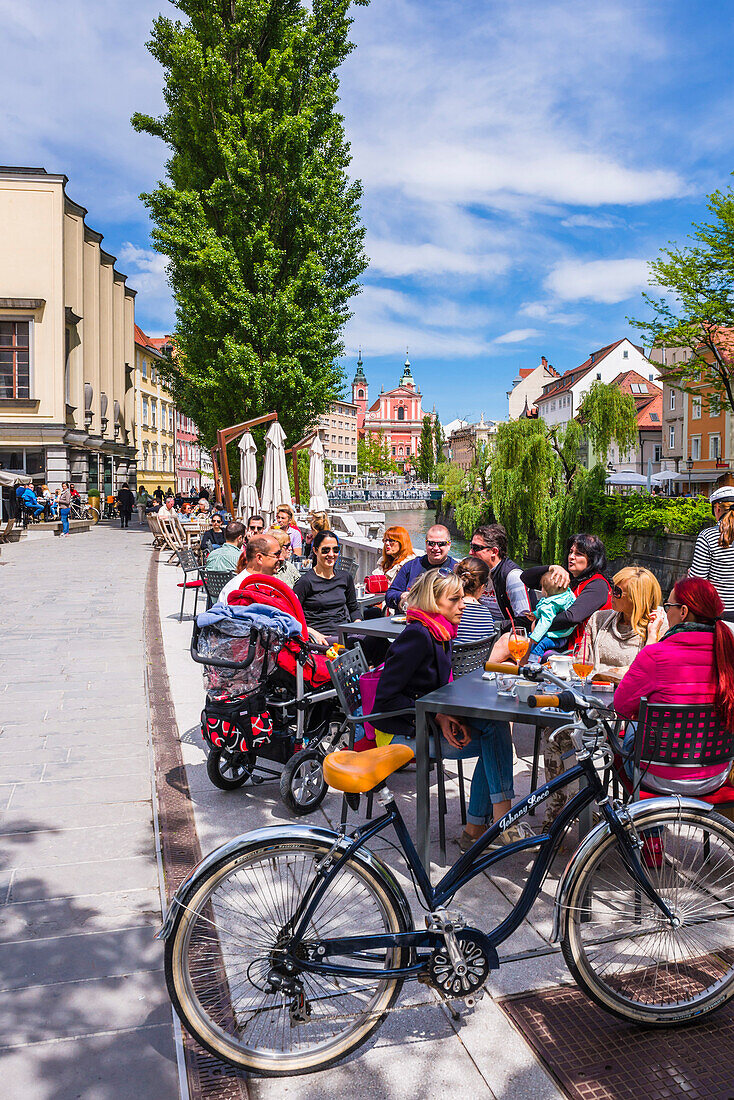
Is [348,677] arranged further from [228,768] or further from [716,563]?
[716,563]

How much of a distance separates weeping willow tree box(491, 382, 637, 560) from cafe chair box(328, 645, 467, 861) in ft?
82.5

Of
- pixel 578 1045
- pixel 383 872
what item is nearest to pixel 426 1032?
pixel 578 1045

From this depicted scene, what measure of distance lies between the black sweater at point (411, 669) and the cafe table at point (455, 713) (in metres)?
0.09

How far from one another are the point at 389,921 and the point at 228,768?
2609 millimetres

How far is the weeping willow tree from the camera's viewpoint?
29.1 m

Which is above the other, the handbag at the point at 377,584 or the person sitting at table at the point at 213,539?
the person sitting at table at the point at 213,539

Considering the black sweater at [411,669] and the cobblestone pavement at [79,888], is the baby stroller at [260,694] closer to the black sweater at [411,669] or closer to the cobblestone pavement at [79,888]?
the cobblestone pavement at [79,888]

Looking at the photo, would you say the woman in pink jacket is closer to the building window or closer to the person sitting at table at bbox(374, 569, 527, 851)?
the person sitting at table at bbox(374, 569, 527, 851)

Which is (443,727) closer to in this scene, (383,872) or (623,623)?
(383,872)

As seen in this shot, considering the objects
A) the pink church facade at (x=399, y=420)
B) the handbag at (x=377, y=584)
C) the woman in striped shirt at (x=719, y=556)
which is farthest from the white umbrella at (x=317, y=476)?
the pink church facade at (x=399, y=420)

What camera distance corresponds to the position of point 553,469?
29.8m

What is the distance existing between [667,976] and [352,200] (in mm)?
24660

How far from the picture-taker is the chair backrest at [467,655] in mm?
4773

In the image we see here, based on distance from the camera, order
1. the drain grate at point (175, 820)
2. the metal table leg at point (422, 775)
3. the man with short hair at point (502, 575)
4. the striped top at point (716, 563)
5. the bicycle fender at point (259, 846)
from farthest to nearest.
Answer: the man with short hair at point (502, 575) < the striped top at point (716, 563) < the metal table leg at point (422, 775) < the drain grate at point (175, 820) < the bicycle fender at point (259, 846)
